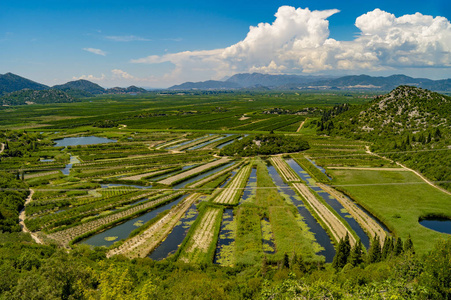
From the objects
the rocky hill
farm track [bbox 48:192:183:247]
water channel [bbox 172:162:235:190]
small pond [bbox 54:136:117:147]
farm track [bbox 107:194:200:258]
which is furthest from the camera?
small pond [bbox 54:136:117:147]

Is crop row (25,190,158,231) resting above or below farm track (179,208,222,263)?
above

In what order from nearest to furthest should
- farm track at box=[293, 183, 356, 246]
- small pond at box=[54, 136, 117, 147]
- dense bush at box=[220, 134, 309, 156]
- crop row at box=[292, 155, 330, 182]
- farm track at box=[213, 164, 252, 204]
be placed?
1. farm track at box=[293, 183, 356, 246]
2. farm track at box=[213, 164, 252, 204]
3. crop row at box=[292, 155, 330, 182]
4. dense bush at box=[220, 134, 309, 156]
5. small pond at box=[54, 136, 117, 147]

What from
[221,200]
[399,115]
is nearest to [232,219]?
[221,200]

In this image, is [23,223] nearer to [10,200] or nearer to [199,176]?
[10,200]

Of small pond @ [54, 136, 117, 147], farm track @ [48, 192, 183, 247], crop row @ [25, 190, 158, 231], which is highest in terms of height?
small pond @ [54, 136, 117, 147]

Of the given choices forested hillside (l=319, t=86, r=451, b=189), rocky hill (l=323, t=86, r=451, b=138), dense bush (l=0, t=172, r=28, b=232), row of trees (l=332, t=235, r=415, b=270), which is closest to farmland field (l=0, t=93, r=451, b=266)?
dense bush (l=0, t=172, r=28, b=232)

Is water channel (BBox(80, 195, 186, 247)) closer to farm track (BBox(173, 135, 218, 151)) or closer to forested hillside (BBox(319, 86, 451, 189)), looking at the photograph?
farm track (BBox(173, 135, 218, 151))

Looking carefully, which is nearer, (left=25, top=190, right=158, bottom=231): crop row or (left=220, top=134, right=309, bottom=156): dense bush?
(left=25, top=190, right=158, bottom=231): crop row
